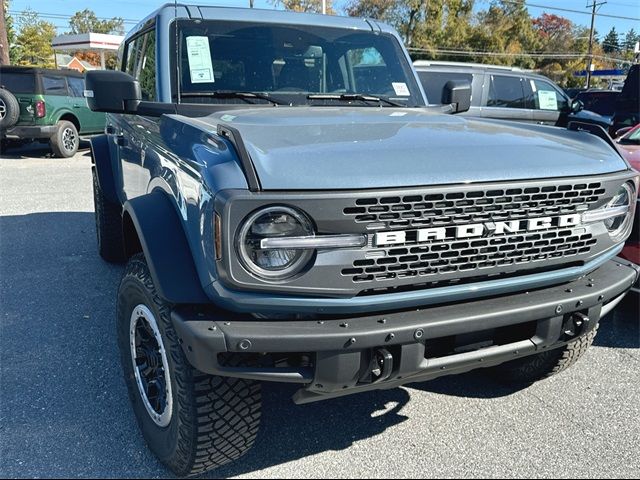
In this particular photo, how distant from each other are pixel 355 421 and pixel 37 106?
11722 millimetres

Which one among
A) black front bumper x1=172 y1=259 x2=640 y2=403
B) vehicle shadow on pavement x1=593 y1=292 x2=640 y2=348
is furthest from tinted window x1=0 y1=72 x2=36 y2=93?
black front bumper x1=172 y1=259 x2=640 y2=403

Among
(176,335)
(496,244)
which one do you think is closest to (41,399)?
(176,335)

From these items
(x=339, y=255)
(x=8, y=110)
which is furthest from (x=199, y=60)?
(x=8, y=110)

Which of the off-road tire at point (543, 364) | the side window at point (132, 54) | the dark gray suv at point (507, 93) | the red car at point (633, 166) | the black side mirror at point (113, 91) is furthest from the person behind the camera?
the dark gray suv at point (507, 93)

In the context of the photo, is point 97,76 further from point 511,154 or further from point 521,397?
point 521,397

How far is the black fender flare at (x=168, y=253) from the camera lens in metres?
2.03

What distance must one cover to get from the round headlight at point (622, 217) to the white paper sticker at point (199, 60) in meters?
2.17

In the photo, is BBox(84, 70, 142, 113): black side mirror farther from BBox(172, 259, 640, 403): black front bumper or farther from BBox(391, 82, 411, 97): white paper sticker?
BBox(391, 82, 411, 97): white paper sticker

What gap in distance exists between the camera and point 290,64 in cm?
346

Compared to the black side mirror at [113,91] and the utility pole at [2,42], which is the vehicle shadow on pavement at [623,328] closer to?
the black side mirror at [113,91]

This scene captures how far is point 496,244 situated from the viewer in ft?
7.22

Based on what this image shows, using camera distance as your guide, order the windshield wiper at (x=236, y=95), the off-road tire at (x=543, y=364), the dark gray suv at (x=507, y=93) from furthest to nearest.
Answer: the dark gray suv at (x=507, y=93)
the windshield wiper at (x=236, y=95)
the off-road tire at (x=543, y=364)

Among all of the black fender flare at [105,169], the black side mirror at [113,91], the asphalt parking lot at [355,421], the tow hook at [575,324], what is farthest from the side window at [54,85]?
the tow hook at [575,324]

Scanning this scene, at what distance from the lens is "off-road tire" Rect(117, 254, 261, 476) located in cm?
214
